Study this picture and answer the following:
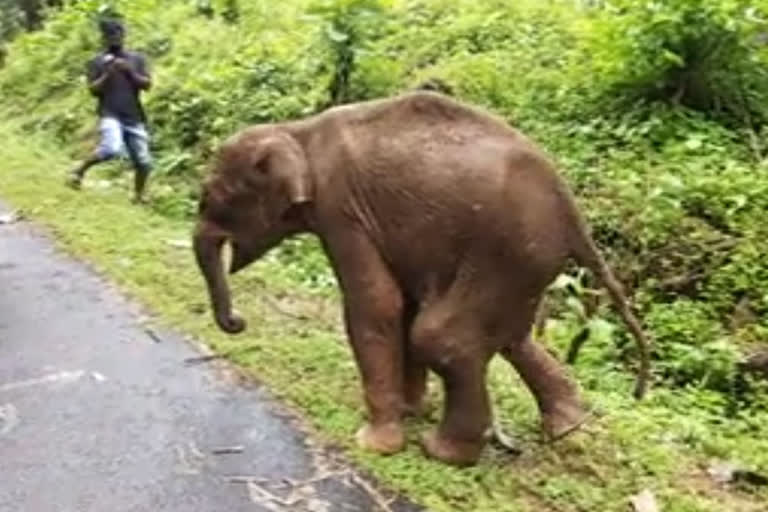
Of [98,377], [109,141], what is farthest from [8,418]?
[109,141]

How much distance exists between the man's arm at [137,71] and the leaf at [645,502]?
20.5ft

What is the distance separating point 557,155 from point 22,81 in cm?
920

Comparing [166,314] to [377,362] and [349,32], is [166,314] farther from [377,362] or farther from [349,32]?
[349,32]

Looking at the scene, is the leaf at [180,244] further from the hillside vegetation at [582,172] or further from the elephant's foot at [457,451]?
the elephant's foot at [457,451]

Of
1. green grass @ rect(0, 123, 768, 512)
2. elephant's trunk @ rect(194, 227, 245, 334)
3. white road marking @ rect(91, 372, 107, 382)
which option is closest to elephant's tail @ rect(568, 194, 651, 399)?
green grass @ rect(0, 123, 768, 512)

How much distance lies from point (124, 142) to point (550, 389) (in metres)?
5.65

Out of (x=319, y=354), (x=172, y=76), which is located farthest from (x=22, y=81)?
(x=319, y=354)

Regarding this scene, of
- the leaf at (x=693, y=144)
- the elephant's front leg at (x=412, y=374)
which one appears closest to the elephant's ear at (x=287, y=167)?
the elephant's front leg at (x=412, y=374)

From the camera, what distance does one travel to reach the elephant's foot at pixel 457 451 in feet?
15.6

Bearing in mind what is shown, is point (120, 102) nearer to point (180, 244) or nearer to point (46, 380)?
point (180, 244)

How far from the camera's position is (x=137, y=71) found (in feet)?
31.8

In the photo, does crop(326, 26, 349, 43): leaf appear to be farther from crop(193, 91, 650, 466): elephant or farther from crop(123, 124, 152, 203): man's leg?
crop(193, 91, 650, 466): elephant

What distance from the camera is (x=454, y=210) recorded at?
452 cm

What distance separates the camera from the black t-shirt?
968 cm
